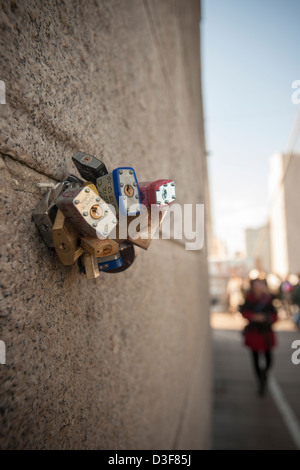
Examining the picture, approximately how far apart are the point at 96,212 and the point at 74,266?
21 centimetres

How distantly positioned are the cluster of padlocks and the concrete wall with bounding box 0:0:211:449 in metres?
0.05

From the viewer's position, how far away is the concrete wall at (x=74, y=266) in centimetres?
54

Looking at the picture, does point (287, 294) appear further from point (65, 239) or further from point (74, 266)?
point (65, 239)

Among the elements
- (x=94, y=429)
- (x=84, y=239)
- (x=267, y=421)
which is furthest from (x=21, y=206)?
(x=267, y=421)

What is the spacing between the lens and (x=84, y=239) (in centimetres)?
58

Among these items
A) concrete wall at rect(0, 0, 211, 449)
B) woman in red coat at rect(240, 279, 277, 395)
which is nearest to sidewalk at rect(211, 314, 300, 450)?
woman in red coat at rect(240, 279, 277, 395)

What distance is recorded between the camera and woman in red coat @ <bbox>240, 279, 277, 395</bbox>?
432cm

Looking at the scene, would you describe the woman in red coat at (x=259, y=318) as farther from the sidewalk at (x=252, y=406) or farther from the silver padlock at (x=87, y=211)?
the silver padlock at (x=87, y=211)

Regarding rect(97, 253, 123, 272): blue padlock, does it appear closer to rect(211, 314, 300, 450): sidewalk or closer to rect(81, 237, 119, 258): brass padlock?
rect(81, 237, 119, 258): brass padlock

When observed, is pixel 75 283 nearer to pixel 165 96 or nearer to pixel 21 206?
pixel 21 206

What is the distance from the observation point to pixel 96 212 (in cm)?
54

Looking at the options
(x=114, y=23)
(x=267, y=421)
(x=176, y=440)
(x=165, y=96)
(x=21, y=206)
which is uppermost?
(x=165, y=96)

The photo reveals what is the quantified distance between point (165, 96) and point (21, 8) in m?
1.33

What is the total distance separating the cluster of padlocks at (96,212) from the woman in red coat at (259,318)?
404 centimetres
